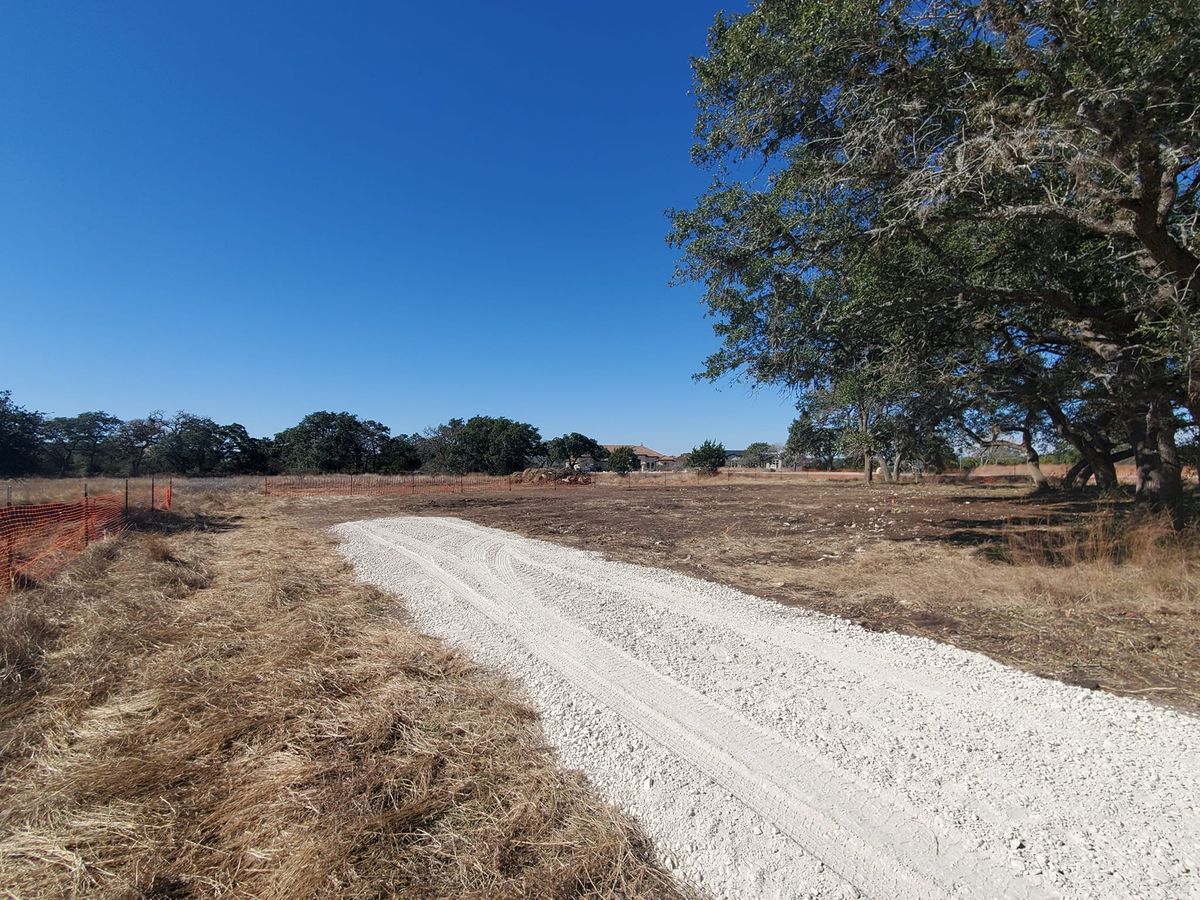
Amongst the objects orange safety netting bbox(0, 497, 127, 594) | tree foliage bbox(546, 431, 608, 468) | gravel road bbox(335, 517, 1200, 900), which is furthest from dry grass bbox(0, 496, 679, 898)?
tree foliage bbox(546, 431, 608, 468)

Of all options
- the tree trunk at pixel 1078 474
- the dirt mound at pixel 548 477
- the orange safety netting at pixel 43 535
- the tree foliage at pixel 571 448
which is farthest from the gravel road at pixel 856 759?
the tree foliage at pixel 571 448

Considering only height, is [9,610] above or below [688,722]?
above

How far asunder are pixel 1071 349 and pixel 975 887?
10.2 meters

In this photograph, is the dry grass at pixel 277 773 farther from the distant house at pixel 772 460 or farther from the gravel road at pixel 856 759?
the distant house at pixel 772 460

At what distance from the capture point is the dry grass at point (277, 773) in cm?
216

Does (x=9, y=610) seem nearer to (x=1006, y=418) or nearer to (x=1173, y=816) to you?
(x=1173, y=816)

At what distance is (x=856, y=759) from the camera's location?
2.85m

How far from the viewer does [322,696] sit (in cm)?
377

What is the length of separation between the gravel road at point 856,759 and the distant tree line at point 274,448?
56.8 m

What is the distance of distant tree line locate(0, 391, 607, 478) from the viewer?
2136 inches

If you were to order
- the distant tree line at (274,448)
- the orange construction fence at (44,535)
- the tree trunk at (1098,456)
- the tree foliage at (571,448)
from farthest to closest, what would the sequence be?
the tree foliage at (571,448) → the distant tree line at (274,448) → the tree trunk at (1098,456) → the orange construction fence at (44,535)

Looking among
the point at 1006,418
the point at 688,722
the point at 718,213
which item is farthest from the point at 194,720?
the point at 1006,418

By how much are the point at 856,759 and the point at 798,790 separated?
48 cm

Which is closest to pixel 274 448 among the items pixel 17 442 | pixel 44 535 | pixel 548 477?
pixel 17 442
